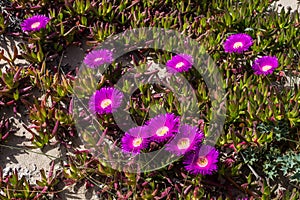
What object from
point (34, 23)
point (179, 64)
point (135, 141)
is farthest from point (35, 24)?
point (135, 141)

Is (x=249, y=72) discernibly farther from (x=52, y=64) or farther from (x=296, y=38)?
(x=52, y=64)

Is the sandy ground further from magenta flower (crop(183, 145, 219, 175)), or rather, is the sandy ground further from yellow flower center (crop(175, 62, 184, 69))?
yellow flower center (crop(175, 62, 184, 69))

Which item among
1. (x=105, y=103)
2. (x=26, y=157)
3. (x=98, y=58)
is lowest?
(x=26, y=157)

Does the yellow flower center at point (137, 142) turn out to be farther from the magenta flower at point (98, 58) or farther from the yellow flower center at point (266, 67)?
the yellow flower center at point (266, 67)

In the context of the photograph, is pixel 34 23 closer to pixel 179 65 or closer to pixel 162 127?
pixel 179 65

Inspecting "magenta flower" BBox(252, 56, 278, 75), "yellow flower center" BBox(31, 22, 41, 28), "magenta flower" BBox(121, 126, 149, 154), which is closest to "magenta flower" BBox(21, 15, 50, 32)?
"yellow flower center" BBox(31, 22, 41, 28)

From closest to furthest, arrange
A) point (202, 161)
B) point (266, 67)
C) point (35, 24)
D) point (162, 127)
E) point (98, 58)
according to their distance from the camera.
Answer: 1. point (202, 161)
2. point (162, 127)
3. point (266, 67)
4. point (98, 58)
5. point (35, 24)

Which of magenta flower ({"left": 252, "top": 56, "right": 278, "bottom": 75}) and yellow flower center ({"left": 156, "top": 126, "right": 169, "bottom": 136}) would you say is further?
magenta flower ({"left": 252, "top": 56, "right": 278, "bottom": 75})
